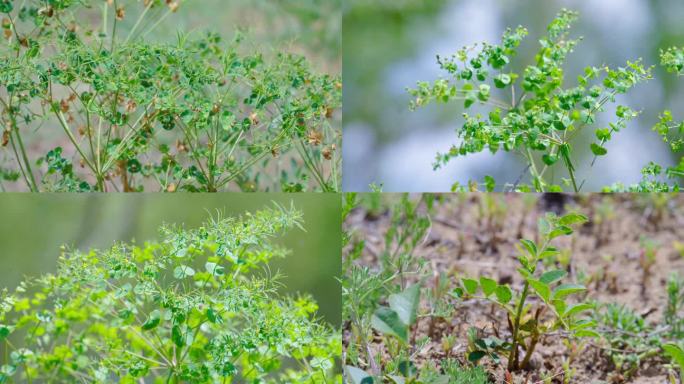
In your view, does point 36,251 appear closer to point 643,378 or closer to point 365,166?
point 365,166

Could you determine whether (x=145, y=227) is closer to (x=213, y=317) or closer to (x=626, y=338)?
(x=213, y=317)

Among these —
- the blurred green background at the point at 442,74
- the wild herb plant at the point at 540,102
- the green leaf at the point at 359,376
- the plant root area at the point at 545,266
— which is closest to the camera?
the green leaf at the point at 359,376

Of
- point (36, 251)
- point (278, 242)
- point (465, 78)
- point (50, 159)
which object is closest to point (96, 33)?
point (50, 159)

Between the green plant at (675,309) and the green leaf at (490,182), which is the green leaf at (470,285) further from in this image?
the green plant at (675,309)

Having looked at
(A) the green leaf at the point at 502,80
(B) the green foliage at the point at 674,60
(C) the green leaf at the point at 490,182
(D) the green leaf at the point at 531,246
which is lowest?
(D) the green leaf at the point at 531,246

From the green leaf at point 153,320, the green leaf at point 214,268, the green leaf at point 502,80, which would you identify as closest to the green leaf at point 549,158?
the green leaf at point 502,80

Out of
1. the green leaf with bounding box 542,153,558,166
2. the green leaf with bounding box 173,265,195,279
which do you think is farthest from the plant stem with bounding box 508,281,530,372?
the green leaf with bounding box 173,265,195,279
